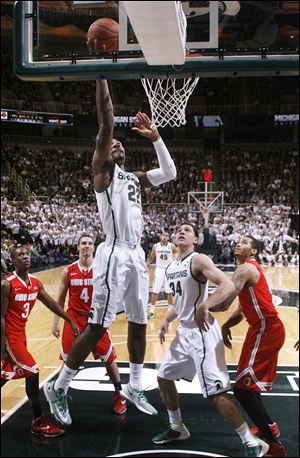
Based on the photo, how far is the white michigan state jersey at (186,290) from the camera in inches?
144

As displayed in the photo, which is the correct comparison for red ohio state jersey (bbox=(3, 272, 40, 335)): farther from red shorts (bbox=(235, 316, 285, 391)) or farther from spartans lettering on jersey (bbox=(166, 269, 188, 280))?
red shorts (bbox=(235, 316, 285, 391))

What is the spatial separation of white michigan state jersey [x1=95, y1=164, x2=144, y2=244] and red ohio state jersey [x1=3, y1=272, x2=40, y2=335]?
728mm

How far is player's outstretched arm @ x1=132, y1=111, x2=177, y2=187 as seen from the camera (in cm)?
420

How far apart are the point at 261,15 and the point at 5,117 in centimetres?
675

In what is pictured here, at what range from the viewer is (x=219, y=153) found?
29.9 ft

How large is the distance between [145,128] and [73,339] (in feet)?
6.26

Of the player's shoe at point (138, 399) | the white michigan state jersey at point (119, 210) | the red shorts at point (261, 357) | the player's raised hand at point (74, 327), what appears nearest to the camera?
the red shorts at point (261, 357)

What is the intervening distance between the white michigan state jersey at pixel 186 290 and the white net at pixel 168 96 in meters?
1.46

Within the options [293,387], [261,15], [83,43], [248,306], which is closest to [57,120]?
[83,43]

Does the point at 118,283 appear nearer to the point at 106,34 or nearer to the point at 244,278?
the point at 244,278

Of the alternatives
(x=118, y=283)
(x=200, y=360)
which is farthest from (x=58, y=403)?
(x=200, y=360)

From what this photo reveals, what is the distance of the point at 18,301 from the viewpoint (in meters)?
3.91

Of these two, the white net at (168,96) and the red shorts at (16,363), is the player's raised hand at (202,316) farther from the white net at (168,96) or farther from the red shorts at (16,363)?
the white net at (168,96)

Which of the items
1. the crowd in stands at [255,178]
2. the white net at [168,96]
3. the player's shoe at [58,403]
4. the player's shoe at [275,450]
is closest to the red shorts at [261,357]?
the player's shoe at [275,450]
